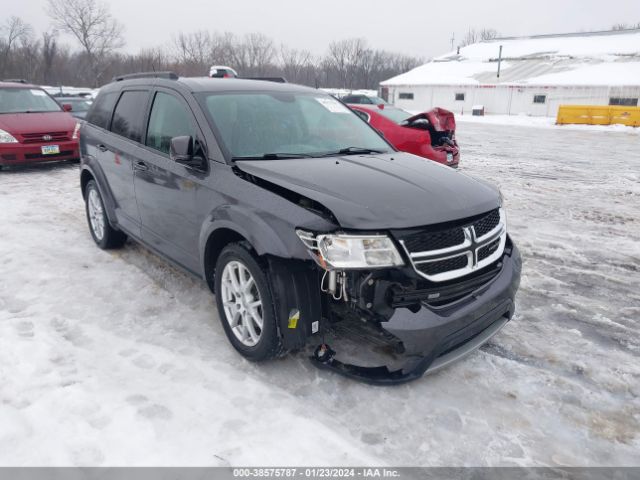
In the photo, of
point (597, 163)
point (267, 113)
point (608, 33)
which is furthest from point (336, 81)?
point (267, 113)

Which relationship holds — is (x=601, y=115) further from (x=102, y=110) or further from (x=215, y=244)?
(x=215, y=244)

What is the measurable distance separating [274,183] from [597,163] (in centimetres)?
1176

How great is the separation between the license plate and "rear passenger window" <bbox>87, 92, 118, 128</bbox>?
4.52 metres

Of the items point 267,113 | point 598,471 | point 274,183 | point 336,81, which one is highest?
point 336,81

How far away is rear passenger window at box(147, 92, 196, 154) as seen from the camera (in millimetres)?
3547

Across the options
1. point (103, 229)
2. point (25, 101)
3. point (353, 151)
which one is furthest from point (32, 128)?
point (353, 151)

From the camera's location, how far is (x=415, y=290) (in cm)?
256

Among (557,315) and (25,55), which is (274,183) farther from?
(25,55)

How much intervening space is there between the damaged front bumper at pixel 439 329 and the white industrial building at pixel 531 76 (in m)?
37.0

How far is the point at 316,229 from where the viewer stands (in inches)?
99.1

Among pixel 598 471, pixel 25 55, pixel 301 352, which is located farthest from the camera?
pixel 25 55

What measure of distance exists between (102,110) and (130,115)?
2.94 ft

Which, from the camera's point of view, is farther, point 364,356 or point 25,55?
point 25,55

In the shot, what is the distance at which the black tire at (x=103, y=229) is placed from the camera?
4984 mm
